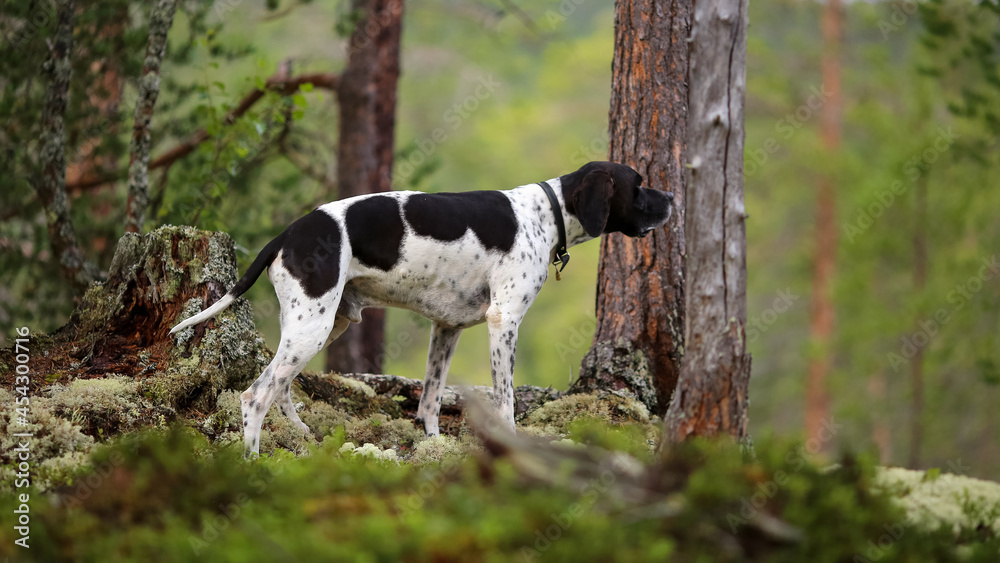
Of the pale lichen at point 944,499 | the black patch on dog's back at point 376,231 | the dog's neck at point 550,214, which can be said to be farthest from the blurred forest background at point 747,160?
the black patch on dog's back at point 376,231

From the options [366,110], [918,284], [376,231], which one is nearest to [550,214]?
[376,231]

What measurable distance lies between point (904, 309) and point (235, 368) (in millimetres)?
14399

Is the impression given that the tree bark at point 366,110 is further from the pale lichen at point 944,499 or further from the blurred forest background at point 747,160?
the pale lichen at point 944,499

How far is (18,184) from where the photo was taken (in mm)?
8844

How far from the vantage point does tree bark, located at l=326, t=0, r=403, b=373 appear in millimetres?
10508

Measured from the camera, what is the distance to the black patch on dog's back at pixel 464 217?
17.7 feet

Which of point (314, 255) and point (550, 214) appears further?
point (550, 214)

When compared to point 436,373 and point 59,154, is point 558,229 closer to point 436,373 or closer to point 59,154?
point 436,373

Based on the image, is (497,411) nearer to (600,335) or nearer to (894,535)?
(600,335)

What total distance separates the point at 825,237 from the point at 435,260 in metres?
15.3

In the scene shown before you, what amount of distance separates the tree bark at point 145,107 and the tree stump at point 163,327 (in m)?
1.45
